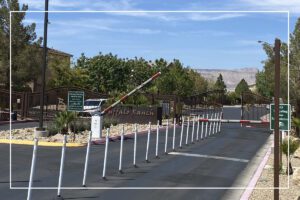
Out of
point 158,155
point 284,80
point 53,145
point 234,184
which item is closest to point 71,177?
point 234,184

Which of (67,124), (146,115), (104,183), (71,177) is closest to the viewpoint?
(104,183)

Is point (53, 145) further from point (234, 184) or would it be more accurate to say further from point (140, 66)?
point (140, 66)

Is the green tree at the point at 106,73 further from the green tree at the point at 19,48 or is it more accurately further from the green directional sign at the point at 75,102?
the green directional sign at the point at 75,102

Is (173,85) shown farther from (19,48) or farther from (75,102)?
(75,102)

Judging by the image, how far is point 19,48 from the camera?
39.0 meters

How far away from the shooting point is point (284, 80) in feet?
75.2

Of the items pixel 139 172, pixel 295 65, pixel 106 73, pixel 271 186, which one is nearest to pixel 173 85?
pixel 106 73

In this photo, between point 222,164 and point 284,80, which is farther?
point 284,80

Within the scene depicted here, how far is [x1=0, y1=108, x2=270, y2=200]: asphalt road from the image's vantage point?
32.4ft

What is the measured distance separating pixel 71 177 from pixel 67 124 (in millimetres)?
9936

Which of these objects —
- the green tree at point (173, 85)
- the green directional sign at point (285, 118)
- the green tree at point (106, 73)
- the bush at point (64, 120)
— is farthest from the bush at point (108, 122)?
the green tree at point (106, 73)

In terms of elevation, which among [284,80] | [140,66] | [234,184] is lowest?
[234,184]

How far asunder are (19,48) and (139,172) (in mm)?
28598

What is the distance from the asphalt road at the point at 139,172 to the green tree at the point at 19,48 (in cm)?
2120
